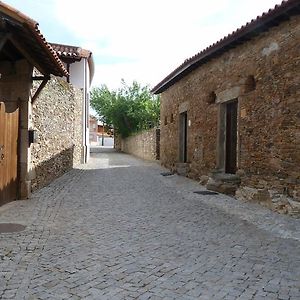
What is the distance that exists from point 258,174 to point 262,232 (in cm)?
270

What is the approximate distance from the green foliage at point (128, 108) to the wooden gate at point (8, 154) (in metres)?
21.6

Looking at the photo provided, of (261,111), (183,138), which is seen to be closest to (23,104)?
(261,111)

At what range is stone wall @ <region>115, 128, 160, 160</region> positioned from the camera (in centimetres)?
2073

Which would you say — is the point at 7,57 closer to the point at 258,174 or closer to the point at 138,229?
the point at 138,229

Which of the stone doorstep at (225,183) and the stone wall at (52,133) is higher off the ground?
the stone wall at (52,133)

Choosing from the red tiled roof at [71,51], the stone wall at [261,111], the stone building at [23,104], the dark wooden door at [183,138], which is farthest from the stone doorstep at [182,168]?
the red tiled roof at [71,51]

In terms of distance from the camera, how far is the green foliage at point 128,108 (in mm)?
29938

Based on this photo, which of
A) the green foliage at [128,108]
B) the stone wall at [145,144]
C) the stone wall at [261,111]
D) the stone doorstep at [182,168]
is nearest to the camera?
the stone wall at [261,111]

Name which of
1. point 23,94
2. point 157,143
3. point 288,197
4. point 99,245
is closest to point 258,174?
point 288,197

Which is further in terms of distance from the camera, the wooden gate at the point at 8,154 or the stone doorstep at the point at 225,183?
the stone doorstep at the point at 225,183

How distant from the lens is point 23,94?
7844mm

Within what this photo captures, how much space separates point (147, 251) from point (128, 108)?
27.0 m

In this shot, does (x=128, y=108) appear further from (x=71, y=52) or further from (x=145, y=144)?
(x=71, y=52)

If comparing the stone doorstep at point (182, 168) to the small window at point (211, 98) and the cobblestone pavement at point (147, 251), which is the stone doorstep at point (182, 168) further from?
the cobblestone pavement at point (147, 251)
